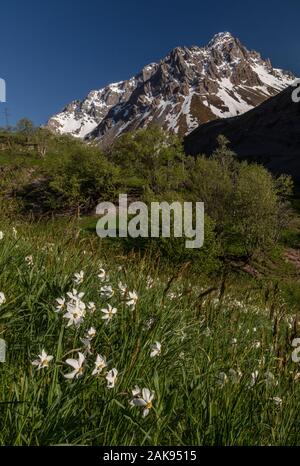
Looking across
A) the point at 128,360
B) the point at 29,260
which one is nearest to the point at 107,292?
the point at 128,360

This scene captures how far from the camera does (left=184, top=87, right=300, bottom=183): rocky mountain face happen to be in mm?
101456

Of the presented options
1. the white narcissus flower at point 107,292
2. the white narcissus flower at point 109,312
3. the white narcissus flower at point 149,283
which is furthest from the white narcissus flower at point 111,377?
the white narcissus flower at point 149,283

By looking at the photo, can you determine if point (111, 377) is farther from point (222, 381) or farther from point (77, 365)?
point (222, 381)

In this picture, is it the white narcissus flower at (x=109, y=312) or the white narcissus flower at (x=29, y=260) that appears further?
the white narcissus flower at (x=29, y=260)

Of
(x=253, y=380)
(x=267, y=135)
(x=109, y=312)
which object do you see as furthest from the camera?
(x=267, y=135)

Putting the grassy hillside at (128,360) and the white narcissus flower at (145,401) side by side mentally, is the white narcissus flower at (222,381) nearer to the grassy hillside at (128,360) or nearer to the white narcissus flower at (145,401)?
the grassy hillside at (128,360)

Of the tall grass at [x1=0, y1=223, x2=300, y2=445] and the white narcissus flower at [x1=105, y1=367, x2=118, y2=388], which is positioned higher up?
the white narcissus flower at [x1=105, y1=367, x2=118, y2=388]

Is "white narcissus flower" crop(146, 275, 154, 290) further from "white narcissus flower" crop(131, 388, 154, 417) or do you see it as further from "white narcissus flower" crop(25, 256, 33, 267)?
"white narcissus flower" crop(131, 388, 154, 417)

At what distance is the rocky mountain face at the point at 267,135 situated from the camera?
101 metres

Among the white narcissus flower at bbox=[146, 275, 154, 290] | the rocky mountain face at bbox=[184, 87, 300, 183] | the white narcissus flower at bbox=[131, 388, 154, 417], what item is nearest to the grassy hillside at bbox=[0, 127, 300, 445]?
the white narcissus flower at bbox=[131, 388, 154, 417]

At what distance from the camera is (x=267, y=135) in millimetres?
118688

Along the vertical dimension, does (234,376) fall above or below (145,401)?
below

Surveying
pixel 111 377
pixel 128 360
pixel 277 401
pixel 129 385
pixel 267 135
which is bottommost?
pixel 277 401

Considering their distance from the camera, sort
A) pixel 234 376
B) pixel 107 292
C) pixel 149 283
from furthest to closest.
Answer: pixel 149 283 → pixel 107 292 → pixel 234 376
